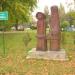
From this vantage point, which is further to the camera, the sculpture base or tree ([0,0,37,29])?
tree ([0,0,37,29])

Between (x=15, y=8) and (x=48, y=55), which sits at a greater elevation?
(x=15, y=8)

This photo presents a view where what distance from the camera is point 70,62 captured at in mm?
13992

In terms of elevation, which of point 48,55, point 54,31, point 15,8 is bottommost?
point 48,55

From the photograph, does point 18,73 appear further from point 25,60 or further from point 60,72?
point 25,60

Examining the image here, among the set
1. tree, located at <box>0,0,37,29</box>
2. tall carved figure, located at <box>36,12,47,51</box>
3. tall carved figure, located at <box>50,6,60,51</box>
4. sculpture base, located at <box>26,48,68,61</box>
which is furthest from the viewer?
tree, located at <box>0,0,37,29</box>

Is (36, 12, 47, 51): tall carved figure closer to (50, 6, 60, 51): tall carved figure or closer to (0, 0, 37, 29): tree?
(50, 6, 60, 51): tall carved figure

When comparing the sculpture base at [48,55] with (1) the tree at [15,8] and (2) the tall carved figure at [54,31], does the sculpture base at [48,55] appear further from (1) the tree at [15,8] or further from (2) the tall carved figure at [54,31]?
(1) the tree at [15,8]

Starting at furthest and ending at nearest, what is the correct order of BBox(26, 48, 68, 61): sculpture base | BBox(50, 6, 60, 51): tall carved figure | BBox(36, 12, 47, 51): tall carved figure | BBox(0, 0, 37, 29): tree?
1. BBox(0, 0, 37, 29): tree
2. BBox(36, 12, 47, 51): tall carved figure
3. BBox(50, 6, 60, 51): tall carved figure
4. BBox(26, 48, 68, 61): sculpture base

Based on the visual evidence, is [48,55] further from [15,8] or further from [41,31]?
[15,8]

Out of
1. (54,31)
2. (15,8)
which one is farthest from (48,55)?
(15,8)

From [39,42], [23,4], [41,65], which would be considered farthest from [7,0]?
[41,65]

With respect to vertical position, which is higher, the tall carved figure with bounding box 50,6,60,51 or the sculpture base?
the tall carved figure with bounding box 50,6,60,51

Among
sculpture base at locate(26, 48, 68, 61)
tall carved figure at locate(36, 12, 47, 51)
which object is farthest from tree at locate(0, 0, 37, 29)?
sculpture base at locate(26, 48, 68, 61)

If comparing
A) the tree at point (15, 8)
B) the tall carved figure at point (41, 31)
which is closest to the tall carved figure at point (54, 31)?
the tall carved figure at point (41, 31)
